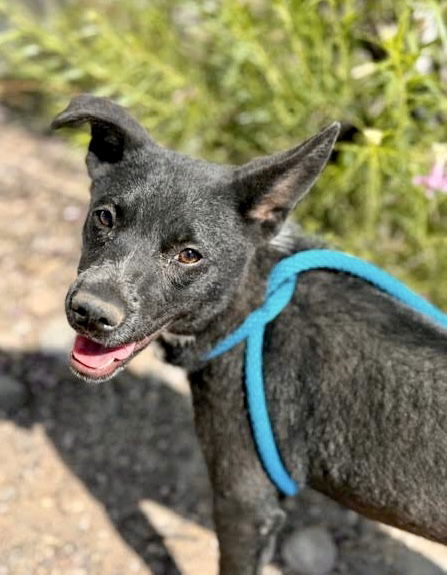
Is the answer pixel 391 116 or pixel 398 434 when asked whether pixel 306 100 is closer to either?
pixel 391 116

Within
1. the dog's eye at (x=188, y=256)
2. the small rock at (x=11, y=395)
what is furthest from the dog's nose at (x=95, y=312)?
the small rock at (x=11, y=395)

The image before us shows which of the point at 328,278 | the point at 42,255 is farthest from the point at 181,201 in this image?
the point at 42,255

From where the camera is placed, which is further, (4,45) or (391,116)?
(4,45)

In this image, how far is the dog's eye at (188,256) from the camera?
2982 mm

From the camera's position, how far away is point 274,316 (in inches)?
126

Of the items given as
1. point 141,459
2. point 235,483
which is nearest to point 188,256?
point 235,483

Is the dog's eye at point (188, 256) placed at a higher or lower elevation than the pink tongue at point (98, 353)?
higher

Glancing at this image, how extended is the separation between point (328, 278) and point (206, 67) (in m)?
3.06

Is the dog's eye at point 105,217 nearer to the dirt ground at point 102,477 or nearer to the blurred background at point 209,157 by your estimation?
the blurred background at point 209,157

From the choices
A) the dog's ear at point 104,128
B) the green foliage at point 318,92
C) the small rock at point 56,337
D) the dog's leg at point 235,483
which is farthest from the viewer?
the small rock at point 56,337

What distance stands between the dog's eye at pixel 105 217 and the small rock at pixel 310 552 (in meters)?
1.80

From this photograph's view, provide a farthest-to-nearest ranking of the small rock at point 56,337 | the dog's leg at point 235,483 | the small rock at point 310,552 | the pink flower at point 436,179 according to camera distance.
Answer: the small rock at point 56,337 < the pink flower at point 436,179 < the small rock at point 310,552 < the dog's leg at point 235,483

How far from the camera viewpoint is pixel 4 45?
6.43m

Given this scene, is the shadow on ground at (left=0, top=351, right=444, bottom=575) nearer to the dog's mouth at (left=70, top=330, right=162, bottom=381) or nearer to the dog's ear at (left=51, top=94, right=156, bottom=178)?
the dog's mouth at (left=70, top=330, right=162, bottom=381)
